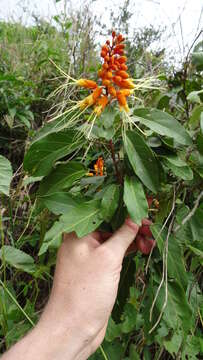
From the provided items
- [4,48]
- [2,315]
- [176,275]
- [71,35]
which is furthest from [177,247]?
[4,48]

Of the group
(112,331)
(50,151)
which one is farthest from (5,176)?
(112,331)

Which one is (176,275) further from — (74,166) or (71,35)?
(71,35)

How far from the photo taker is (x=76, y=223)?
58 centimetres

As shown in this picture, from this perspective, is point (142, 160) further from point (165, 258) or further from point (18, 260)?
point (18, 260)

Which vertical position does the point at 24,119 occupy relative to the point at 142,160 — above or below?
below

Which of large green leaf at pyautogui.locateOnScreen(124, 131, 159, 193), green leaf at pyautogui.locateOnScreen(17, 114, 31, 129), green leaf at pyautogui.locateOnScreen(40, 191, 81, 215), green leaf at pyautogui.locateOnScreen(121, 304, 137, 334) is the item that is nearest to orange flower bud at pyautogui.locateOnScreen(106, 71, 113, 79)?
large green leaf at pyautogui.locateOnScreen(124, 131, 159, 193)

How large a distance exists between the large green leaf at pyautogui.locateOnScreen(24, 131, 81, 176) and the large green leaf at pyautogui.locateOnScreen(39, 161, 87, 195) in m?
0.02

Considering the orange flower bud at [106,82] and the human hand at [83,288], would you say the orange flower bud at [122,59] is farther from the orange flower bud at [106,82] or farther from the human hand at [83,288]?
the human hand at [83,288]

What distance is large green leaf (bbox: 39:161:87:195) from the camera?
2.12 ft

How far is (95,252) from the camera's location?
63 centimetres

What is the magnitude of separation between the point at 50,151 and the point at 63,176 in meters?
0.06

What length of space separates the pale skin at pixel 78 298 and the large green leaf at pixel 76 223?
0.07m

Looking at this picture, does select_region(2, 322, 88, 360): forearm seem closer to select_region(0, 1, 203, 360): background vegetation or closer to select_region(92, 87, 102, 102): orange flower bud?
select_region(0, 1, 203, 360): background vegetation

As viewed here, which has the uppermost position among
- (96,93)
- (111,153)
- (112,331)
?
(96,93)
